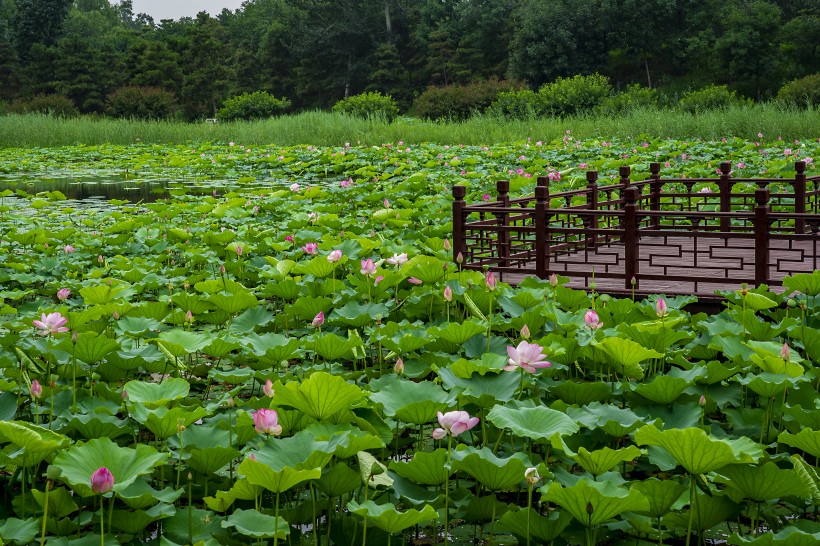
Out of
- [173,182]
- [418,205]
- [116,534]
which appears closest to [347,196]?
[418,205]

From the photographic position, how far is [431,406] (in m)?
2.41

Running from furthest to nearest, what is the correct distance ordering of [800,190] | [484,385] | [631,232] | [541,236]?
1. [800,190]
2. [541,236]
3. [631,232]
4. [484,385]

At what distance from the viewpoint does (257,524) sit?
203 cm

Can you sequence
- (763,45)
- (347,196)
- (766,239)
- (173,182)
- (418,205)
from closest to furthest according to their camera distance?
(766,239), (418,205), (347,196), (173,182), (763,45)

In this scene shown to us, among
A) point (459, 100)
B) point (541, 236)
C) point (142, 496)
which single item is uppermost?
point (459, 100)

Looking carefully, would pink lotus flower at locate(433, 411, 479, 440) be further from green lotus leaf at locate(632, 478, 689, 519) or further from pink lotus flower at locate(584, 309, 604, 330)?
pink lotus flower at locate(584, 309, 604, 330)

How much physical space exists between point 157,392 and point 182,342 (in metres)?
0.45

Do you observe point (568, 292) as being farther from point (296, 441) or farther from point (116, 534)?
point (116, 534)

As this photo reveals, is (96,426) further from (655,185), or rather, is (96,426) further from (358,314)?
(655,185)

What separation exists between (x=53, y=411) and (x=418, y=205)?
522cm

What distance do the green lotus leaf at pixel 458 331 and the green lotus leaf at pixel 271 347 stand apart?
1.62 ft

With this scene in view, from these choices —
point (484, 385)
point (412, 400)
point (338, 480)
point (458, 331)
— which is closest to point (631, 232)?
point (458, 331)

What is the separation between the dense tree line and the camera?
29938 mm

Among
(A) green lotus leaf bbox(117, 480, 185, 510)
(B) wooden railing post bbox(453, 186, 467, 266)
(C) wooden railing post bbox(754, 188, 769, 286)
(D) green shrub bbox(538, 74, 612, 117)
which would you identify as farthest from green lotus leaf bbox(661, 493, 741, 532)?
(D) green shrub bbox(538, 74, 612, 117)
